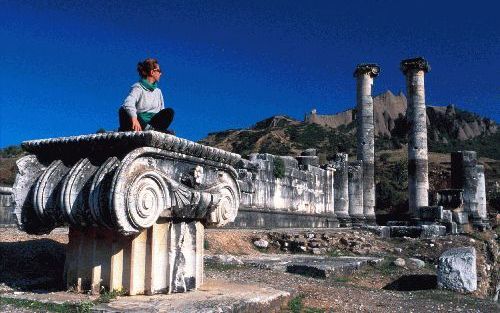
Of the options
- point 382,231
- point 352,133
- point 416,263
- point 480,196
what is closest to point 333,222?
point 382,231

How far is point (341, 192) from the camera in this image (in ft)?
77.8

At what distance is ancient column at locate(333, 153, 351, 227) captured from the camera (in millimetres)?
23492

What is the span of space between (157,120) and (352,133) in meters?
69.3

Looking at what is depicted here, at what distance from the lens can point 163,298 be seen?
449 centimetres

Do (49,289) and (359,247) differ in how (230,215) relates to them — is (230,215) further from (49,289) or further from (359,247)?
(359,247)

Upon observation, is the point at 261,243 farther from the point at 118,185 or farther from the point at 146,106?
the point at 118,185

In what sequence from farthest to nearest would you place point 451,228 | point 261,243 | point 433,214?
point 433,214, point 451,228, point 261,243

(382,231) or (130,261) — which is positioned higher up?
(130,261)

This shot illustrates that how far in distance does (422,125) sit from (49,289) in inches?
919

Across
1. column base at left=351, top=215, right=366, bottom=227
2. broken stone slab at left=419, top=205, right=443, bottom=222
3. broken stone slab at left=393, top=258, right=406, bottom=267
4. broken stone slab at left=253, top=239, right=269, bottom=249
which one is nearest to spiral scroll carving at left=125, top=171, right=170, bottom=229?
broken stone slab at left=393, top=258, right=406, bottom=267

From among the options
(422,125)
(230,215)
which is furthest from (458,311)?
(422,125)

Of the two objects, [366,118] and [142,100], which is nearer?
[142,100]

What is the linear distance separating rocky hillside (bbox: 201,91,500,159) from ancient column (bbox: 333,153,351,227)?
16799 millimetres

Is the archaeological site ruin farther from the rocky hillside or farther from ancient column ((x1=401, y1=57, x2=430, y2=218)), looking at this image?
the rocky hillside
